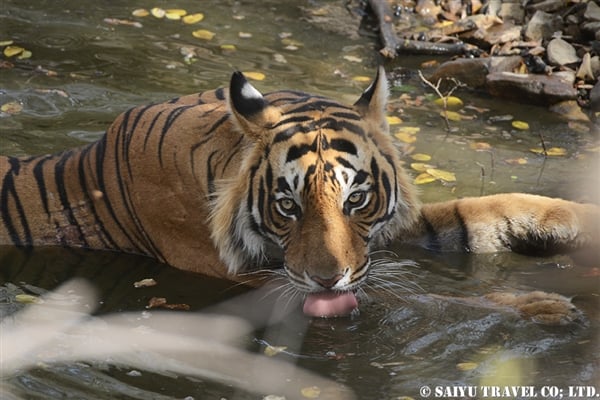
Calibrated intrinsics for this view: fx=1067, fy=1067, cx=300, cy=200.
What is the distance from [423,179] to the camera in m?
5.75

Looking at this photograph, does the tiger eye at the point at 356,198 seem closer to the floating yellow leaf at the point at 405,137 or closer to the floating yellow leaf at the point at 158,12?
the floating yellow leaf at the point at 405,137

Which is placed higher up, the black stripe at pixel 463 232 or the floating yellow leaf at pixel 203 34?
the black stripe at pixel 463 232

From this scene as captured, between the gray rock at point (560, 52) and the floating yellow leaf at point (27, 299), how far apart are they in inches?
160

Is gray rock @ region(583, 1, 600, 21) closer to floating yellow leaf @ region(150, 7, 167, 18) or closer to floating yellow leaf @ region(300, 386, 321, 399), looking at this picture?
floating yellow leaf @ region(150, 7, 167, 18)

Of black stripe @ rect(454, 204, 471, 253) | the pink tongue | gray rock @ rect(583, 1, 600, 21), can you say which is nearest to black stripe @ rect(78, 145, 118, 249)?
the pink tongue

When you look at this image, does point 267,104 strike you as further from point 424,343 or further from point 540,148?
point 540,148

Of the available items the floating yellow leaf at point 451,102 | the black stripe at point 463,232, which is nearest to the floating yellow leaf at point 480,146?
the floating yellow leaf at point 451,102

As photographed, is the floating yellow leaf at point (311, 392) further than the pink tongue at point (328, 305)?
No

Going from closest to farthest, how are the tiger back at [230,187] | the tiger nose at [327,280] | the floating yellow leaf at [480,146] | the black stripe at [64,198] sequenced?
the tiger nose at [327,280] < the tiger back at [230,187] < the black stripe at [64,198] < the floating yellow leaf at [480,146]

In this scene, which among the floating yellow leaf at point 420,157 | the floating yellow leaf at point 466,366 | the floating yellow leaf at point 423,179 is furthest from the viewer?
the floating yellow leaf at point 420,157

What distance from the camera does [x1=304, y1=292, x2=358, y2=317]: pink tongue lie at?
429 centimetres

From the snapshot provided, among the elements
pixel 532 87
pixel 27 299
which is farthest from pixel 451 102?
pixel 27 299

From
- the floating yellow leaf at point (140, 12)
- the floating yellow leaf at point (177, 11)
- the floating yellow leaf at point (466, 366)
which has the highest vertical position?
the floating yellow leaf at point (466, 366)

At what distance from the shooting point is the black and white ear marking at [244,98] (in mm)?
4254
